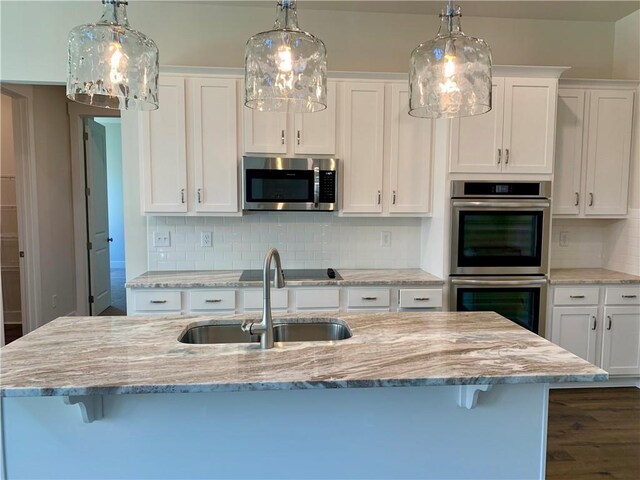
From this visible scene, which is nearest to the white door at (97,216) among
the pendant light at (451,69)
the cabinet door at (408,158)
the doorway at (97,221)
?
the doorway at (97,221)

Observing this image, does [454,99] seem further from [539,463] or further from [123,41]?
[539,463]

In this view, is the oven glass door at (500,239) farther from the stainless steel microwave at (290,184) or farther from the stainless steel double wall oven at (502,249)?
the stainless steel microwave at (290,184)

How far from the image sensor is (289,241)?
3.58 meters

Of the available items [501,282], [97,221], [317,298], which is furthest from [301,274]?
[97,221]

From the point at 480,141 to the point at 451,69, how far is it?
153 cm

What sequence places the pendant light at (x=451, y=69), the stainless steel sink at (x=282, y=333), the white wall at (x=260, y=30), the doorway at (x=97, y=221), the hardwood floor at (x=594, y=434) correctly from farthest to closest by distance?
the doorway at (x=97, y=221), the white wall at (x=260, y=30), the hardwood floor at (x=594, y=434), the stainless steel sink at (x=282, y=333), the pendant light at (x=451, y=69)

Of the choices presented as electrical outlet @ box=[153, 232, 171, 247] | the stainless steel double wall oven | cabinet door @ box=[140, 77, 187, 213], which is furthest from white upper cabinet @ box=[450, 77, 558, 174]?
electrical outlet @ box=[153, 232, 171, 247]

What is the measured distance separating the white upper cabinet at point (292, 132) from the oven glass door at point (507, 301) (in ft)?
4.94

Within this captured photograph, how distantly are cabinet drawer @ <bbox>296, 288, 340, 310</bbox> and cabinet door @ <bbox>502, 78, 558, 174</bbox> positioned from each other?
1.59 m

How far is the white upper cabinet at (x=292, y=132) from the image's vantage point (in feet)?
10.4

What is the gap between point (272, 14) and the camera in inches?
136

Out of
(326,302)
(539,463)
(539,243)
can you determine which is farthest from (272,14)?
(539,463)

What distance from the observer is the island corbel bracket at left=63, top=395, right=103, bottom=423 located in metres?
1.37

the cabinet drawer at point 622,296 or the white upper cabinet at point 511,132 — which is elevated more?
the white upper cabinet at point 511,132
